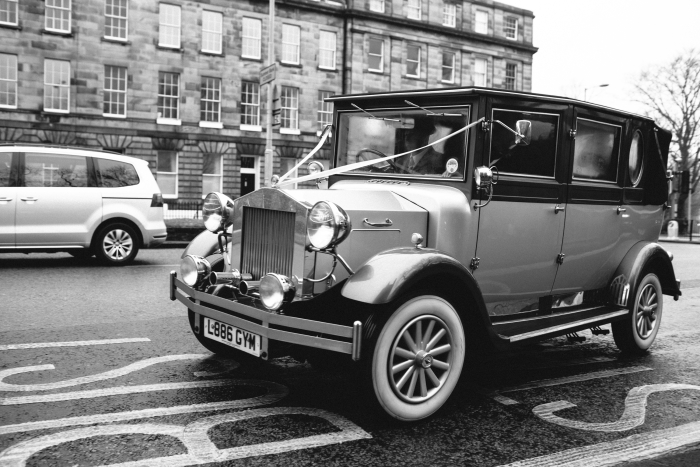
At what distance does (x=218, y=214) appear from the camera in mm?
4820

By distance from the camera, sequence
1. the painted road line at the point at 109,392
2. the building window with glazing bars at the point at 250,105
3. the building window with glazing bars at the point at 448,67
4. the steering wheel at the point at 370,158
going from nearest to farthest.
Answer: the painted road line at the point at 109,392 → the steering wheel at the point at 370,158 → the building window with glazing bars at the point at 250,105 → the building window with glazing bars at the point at 448,67

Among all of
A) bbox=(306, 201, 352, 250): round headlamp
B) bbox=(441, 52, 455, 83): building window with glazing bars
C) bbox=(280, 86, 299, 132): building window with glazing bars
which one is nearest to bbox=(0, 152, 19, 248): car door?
bbox=(306, 201, 352, 250): round headlamp

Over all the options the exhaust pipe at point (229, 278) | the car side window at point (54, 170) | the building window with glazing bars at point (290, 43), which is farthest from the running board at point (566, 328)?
the building window with glazing bars at point (290, 43)

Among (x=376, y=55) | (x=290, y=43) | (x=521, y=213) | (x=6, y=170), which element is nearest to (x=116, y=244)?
(x=6, y=170)

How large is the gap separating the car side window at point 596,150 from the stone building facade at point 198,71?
2490cm

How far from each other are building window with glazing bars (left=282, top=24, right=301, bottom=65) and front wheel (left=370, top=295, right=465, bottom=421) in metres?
33.4

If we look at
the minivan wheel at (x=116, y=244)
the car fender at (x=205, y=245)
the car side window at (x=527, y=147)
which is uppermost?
the car side window at (x=527, y=147)

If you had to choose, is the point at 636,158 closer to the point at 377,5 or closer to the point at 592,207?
the point at 592,207

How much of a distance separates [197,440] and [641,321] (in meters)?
4.04

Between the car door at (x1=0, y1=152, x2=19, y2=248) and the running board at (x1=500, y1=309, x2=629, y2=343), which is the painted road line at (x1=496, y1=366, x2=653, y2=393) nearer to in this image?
the running board at (x1=500, y1=309, x2=629, y2=343)

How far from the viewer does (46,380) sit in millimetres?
4324

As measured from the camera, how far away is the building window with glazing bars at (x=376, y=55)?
3869 cm

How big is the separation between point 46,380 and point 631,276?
445cm

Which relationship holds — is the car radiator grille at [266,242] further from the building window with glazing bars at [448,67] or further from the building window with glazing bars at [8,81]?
the building window with glazing bars at [448,67]
